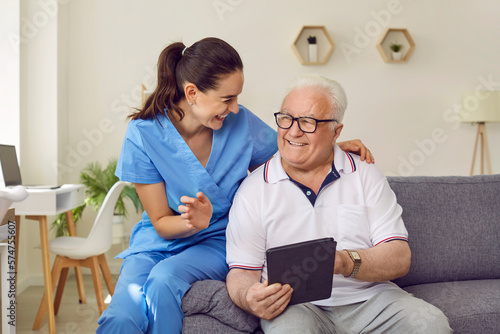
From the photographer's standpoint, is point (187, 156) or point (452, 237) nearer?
point (187, 156)

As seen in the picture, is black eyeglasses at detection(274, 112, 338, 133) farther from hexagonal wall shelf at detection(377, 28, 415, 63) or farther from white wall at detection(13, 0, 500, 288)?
hexagonal wall shelf at detection(377, 28, 415, 63)

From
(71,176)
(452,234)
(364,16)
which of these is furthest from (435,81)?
(71,176)

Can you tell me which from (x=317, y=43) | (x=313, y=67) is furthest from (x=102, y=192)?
(x=317, y=43)

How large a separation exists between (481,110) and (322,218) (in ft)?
10.4

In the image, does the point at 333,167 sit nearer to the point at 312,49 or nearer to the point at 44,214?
the point at 44,214

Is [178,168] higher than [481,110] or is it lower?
lower

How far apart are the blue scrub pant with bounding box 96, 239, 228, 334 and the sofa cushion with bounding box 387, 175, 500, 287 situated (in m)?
0.77

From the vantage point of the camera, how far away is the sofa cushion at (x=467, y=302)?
1.57 m

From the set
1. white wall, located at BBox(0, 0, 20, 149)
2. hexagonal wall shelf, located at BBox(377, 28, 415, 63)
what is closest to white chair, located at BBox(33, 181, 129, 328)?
white wall, located at BBox(0, 0, 20, 149)

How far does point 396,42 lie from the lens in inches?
170

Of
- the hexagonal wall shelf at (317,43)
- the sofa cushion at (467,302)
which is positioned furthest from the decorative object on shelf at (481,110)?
the sofa cushion at (467,302)

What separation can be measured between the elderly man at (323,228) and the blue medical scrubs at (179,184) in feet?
0.34

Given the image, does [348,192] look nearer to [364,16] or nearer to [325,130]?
[325,130]

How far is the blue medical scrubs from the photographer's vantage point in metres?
1.42
